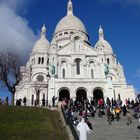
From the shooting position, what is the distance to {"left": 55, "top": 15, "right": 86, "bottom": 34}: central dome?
7388 centimetres

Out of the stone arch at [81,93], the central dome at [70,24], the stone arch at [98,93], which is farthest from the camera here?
the central dome at [70,24]

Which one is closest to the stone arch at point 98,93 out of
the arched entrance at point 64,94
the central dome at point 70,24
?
the arched entrance at point 64,94

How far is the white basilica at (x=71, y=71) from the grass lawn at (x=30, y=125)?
17.9 m

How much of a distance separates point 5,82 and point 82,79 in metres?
14.5

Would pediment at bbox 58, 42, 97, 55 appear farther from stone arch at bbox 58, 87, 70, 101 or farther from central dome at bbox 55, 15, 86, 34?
central dome at bbox 55, 15, 86, 34

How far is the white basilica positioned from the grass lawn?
17908mm

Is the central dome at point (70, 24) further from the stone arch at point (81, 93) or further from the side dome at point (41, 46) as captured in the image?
the stone arch at point (81, 93)

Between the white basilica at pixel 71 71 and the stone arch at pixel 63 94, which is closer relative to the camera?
the white basilica at pixel 71 71

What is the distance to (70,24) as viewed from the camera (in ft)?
245

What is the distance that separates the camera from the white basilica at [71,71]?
4944 centimetres

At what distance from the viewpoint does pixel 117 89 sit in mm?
58438

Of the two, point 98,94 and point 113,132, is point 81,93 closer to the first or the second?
point 98,94

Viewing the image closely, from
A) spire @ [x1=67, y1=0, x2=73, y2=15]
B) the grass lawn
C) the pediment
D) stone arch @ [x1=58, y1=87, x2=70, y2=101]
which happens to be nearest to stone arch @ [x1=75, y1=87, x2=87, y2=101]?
stone arch @ [x1=58, y1=87, x2=70, y2=101]

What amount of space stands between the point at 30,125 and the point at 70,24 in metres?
56.9
